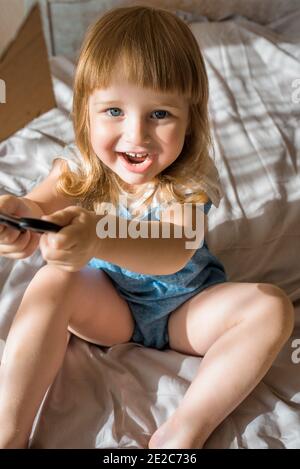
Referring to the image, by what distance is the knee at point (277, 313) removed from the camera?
913 mm

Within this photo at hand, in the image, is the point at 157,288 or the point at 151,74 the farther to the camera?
the point at 157,288

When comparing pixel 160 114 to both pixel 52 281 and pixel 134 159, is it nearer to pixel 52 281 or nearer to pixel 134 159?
pixel 134 159

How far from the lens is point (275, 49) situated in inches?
65.7

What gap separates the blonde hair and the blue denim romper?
0.05m

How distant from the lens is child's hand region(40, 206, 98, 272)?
70cm

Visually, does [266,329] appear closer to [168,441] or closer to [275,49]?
[168,441]

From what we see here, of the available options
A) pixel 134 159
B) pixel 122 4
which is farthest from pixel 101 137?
pixel 122 4

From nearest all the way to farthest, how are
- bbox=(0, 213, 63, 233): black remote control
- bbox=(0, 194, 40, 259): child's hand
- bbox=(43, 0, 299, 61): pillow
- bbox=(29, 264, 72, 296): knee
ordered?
bbox=(0, 213, 63, 233): black remote control < bbox=(0, 194, 40, 259): child's hand < bbox=(29, 264, 72, 296): knee < bbox=(43, 0, 299, 61): pillow

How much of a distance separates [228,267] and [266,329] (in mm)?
288

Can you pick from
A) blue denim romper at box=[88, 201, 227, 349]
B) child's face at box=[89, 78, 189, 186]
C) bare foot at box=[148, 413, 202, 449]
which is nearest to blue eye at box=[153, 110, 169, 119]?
child's face at box=[89, 78, 189, 186]

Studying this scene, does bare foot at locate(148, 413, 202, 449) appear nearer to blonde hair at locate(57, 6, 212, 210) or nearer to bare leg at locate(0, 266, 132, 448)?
bare leg at locate(0, 266, 132, 448)

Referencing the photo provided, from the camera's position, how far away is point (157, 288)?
0.98m

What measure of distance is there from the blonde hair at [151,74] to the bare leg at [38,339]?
16 cm

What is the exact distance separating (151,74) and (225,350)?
1.28 ft
